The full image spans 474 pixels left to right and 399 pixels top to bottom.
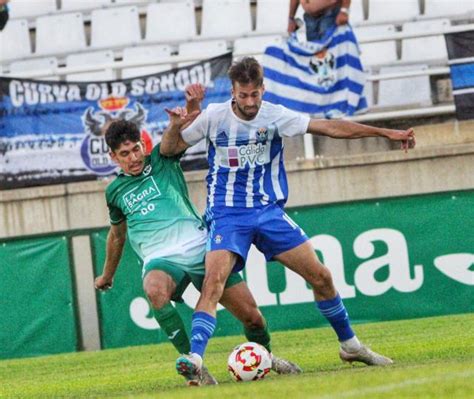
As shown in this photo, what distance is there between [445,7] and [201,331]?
11135 mm

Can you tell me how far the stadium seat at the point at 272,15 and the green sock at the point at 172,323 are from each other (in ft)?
35.1

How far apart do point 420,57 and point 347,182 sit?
10.2ft

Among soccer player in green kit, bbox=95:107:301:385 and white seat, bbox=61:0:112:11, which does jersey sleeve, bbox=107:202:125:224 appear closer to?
soccer player in green kit, bbox=95:107:301:385

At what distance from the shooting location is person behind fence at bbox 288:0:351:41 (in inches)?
655

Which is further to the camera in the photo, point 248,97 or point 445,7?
point 445,7

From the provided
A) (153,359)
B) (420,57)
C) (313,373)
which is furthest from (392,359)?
(420,57)

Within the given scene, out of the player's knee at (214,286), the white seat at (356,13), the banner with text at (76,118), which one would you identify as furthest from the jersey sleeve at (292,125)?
the white seat at (356,13)

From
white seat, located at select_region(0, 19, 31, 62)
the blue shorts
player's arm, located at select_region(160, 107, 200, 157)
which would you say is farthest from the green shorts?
white seat, located at select_region(0, 19, 31, 62)

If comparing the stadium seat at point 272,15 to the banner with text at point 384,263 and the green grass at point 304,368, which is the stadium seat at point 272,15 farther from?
the green grass at point 304,368

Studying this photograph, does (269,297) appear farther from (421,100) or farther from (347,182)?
(421,100)

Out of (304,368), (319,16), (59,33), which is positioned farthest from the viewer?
(59,33)

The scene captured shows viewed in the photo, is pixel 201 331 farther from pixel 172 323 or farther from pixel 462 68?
pixel 462 68

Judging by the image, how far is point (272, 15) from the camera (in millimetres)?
20219

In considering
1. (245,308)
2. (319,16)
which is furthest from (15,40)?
(245,308)
